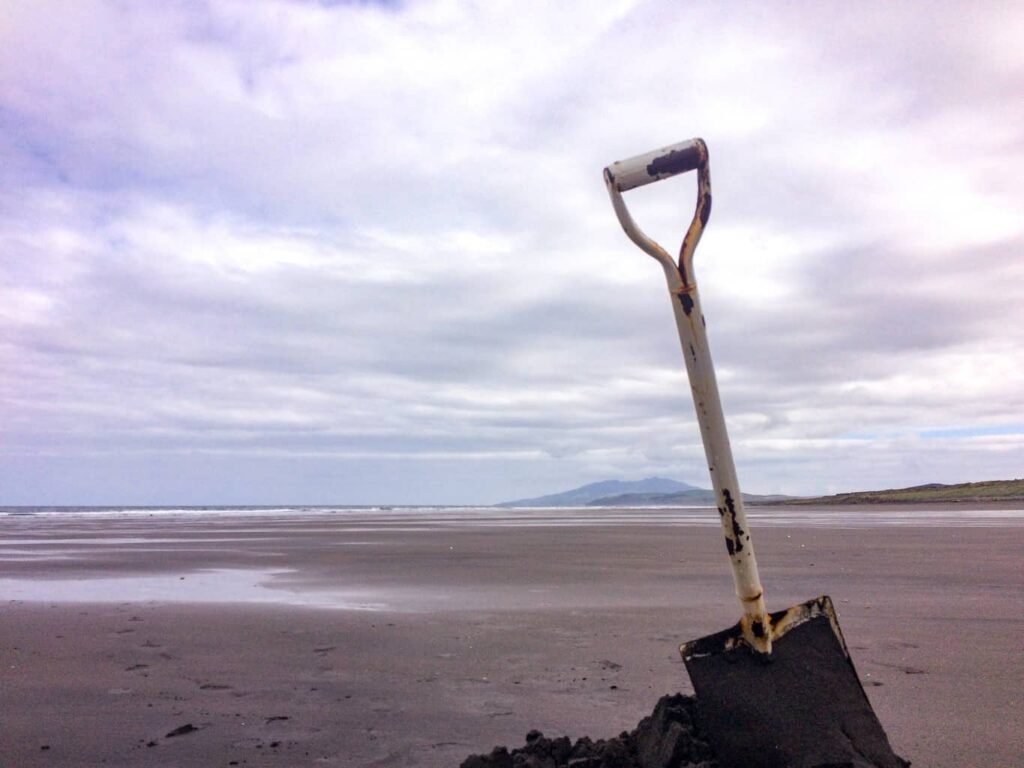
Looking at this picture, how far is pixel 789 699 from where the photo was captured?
272 centimetres

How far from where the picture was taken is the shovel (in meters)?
2.65

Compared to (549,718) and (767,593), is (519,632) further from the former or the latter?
(767,593)

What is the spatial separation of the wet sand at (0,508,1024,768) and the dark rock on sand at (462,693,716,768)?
0.69 meters

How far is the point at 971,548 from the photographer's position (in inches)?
524

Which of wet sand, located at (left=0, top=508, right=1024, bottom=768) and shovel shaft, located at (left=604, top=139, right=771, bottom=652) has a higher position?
shovel shaft, located at (left=604, top=139, right=771, bottom=652)

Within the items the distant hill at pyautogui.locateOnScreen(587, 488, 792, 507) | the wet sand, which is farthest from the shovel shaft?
the distant hill at pyautogui.locateOnScreen(587, 488, 792, 507)

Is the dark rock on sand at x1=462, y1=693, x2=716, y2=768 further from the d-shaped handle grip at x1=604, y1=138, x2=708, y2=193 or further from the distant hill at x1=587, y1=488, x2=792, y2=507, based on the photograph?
the distant hill at x1=587, y1=488, x2=792, y2=507

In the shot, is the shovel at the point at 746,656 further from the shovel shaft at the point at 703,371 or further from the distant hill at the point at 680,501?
the distant hill at the point at 680,501

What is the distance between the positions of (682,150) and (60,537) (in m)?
24.0

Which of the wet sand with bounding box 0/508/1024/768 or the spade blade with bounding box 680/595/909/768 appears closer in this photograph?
the spade blade with bounding box 680/595/909/768

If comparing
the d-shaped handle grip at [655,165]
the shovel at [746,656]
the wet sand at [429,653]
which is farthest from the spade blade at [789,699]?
the d-shaped handle grip at [655,165]

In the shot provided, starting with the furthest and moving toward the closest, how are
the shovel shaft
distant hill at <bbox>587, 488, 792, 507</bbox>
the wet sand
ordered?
distant hill at <bbox>587, 488, 792, 507</bbox>, the wet sand, the shovel shaft

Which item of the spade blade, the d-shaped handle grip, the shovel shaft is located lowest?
the spade blade

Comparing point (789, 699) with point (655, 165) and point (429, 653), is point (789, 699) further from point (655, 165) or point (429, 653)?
point (429, 653)
